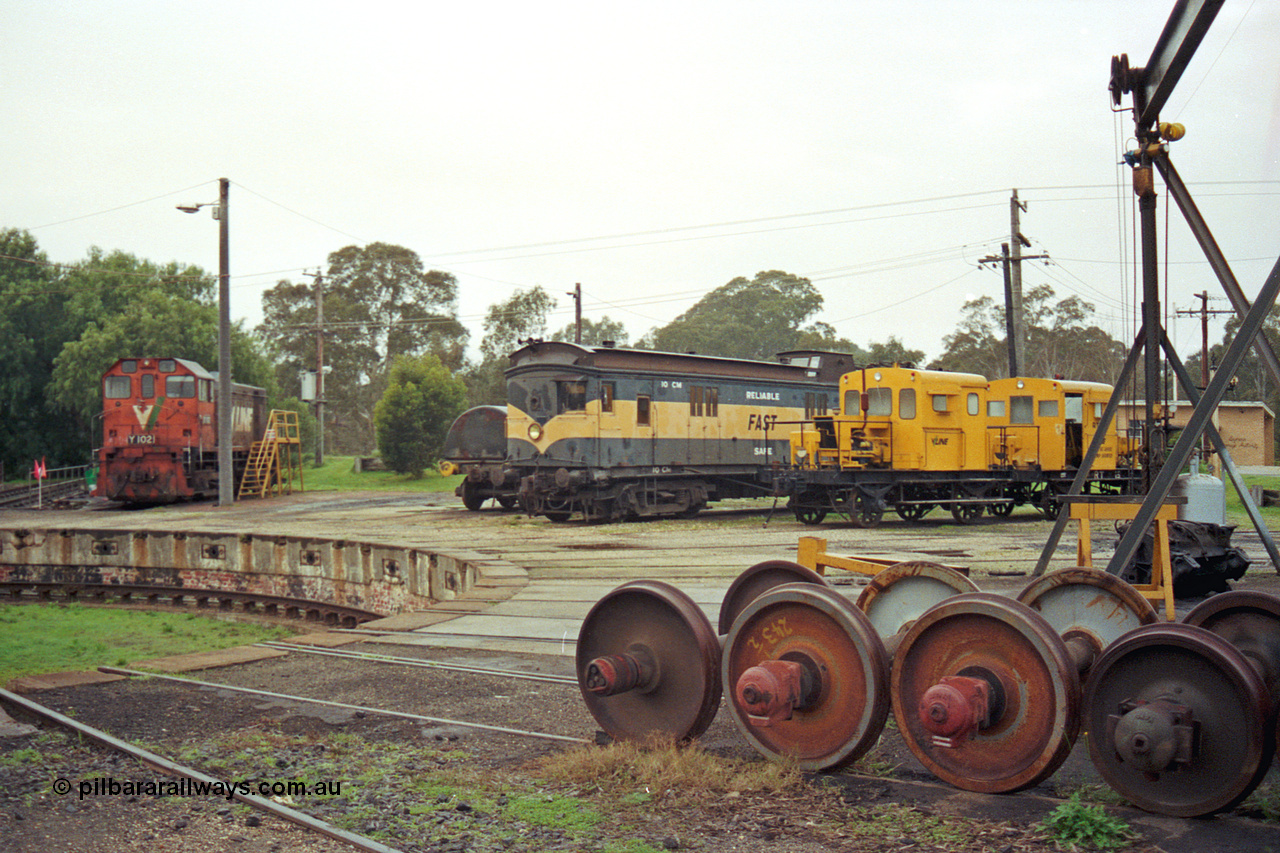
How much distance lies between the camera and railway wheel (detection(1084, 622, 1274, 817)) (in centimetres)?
395

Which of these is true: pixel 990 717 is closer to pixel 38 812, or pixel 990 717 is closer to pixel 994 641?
pixel 994 641

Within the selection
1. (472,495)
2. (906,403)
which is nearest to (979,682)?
(906,403)

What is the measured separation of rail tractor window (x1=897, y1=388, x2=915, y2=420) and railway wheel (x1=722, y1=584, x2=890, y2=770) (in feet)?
50.3

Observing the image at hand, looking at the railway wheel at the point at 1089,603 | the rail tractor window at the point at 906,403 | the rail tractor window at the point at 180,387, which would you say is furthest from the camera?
the rail tractor window at the point at 180,387

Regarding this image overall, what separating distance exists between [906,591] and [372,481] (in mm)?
35779

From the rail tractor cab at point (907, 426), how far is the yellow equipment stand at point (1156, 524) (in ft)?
38.2

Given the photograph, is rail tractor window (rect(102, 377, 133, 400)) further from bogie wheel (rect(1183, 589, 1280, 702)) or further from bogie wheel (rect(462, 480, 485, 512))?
bogie wheel (rect(1183, 589, 1280, 702))

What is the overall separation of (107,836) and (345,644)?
4.49m

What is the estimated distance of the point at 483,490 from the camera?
25.2 metres

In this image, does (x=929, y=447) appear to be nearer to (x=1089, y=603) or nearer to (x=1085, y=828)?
(x=1089, y=603)

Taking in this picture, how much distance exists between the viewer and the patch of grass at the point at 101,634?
12.4 meters

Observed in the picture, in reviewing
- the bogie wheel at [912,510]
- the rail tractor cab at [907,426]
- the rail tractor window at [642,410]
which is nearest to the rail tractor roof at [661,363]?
the rail tractor window at [642,410]

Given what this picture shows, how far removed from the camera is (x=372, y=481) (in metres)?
39.9

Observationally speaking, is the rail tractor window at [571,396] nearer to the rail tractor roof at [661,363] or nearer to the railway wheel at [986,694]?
the rail tractor roof at [661,363]
